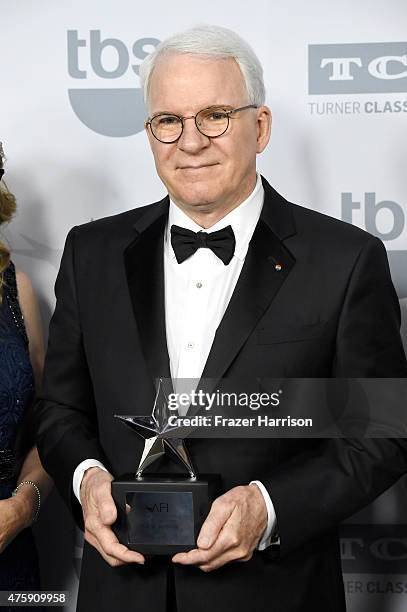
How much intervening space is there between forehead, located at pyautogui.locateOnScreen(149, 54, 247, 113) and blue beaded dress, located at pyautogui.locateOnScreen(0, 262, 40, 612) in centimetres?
59

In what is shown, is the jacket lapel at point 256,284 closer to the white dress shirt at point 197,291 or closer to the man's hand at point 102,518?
the white dress shirt at point 197,291

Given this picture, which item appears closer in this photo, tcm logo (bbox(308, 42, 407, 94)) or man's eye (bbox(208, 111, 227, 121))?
man's eye (bbox(208, 111, 227, 121))

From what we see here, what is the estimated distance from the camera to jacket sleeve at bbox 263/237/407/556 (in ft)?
4.85

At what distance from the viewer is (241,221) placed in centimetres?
167

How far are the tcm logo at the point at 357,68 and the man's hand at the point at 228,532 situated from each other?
1044 mm

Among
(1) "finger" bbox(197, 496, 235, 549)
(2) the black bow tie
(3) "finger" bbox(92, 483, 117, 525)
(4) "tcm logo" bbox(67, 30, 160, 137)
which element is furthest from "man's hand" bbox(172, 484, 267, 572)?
(4) "tcm logo" bbox(67, 30, 160, 137)

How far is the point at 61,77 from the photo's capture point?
2150 millimetres

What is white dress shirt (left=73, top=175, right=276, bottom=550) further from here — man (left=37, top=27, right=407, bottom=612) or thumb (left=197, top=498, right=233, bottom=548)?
thumb (left=197, top=498, right=233, bottom=548)

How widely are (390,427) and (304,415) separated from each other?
0.52 ft

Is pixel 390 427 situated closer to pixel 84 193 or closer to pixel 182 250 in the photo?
pixel 182 250

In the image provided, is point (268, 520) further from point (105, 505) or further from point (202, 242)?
point (202, 242)

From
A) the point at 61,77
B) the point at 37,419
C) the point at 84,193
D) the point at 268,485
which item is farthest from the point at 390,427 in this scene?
the point at 61,77

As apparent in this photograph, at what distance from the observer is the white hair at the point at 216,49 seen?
156 centimetres

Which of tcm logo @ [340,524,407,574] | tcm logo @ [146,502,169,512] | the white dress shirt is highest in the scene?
the white dress shirt
